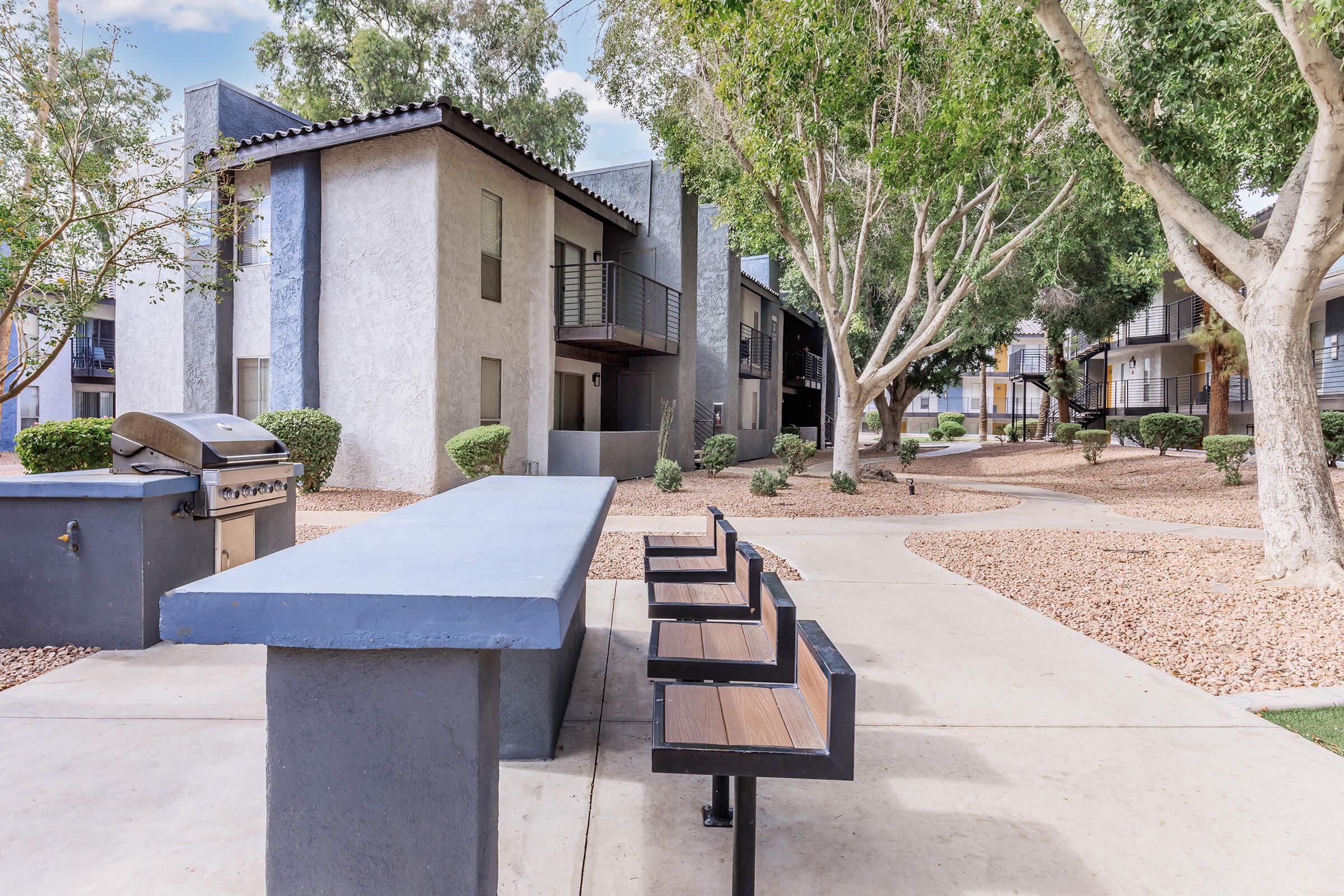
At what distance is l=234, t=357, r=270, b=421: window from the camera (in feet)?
46.8

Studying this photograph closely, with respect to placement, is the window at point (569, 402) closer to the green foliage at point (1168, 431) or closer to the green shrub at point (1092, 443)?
the green shrub at point (1092, 443)

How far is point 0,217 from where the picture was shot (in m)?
7.52

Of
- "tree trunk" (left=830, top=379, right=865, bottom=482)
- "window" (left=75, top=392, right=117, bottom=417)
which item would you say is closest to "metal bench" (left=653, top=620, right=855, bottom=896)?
"tree trunk" (left=830, top=379, right=865, bottom=482)

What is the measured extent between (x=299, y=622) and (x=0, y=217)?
895cm

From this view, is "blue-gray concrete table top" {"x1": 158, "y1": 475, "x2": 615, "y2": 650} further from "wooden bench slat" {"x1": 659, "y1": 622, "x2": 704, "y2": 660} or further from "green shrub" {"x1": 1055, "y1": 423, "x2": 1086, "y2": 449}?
"green shrub" {"x1": 1055, "y1": 423, "x2": 1086, "y2": 449}

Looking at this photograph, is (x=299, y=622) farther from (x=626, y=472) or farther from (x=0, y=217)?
(x=626, y=472)

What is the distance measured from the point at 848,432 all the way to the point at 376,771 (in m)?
13.3

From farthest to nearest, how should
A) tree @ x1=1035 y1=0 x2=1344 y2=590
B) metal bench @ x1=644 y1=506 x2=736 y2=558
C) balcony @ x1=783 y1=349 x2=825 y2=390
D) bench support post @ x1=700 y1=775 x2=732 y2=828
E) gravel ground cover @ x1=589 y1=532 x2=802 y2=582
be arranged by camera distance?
balcony @ x1=783 y1=349 x2=825 y2=390 → gravel ground cover @ x1=589 y1=532 x2=802 y2=582 → tree @ x1=1035 y1=0 x2=1344 y2=590 → metal bench @ x1=644 y1=506 x2=736 y2=558 → bench support post @ x1=700 y1=775 x2=732 y2=828

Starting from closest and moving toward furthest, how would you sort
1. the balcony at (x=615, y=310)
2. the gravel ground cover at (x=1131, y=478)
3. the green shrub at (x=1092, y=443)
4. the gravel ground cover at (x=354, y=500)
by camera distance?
the gravel ground cover at (x=354, y=500)
the gravel ground cover at (x=1131, y=478)
the balcony at (x=615, y=310)
the green shrub at (x=1092, y=443)

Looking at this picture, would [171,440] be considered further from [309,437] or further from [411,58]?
[411,58]

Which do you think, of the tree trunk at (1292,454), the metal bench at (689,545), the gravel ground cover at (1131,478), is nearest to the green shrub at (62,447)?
the metal bench at (689,545)

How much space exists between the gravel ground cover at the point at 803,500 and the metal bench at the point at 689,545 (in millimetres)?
5599

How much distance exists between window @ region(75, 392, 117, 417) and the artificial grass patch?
37.0 metres

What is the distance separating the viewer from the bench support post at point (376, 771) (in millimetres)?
1676
